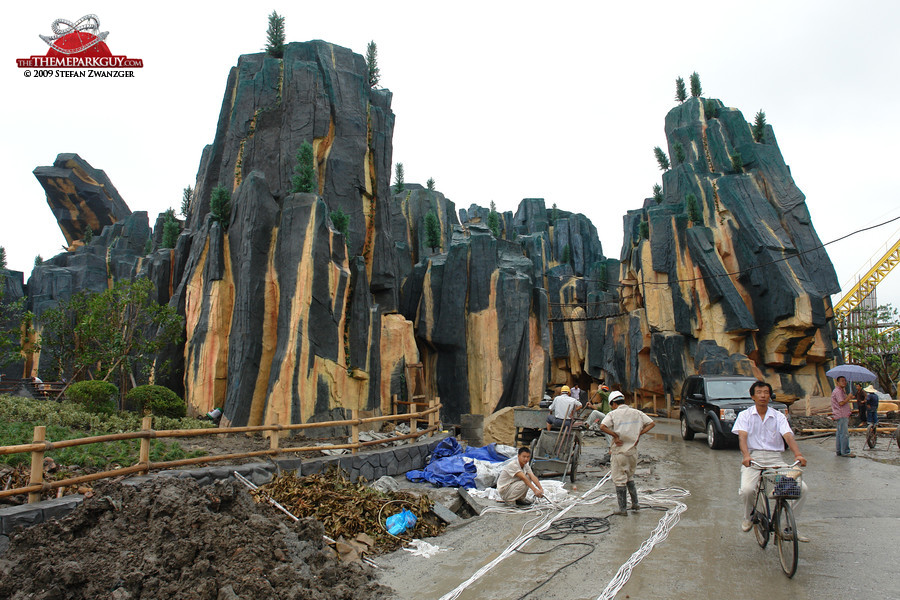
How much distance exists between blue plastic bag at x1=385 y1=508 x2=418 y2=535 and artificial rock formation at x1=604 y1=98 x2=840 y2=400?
24343 millimetres

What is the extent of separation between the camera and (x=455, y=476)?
10094 millimetres

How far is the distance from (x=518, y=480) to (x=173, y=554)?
4806 mm

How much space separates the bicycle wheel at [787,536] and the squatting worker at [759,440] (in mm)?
511

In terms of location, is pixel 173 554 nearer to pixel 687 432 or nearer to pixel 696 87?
pixel 687 432

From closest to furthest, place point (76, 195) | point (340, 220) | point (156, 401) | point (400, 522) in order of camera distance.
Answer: point (400, 522) < point (156, 401) < point (340, 220) < point (76, 195)

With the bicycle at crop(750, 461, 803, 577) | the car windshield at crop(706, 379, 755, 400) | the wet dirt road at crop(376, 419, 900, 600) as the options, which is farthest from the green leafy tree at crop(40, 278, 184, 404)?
the bicycle at crop(750, 461, 803, 577)

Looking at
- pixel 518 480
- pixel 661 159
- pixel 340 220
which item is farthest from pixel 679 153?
pixel 518 480

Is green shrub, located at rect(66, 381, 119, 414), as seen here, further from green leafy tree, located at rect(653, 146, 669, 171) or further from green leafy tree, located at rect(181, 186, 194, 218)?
green leafy tree, located at rect(653, 146, 669, 171)

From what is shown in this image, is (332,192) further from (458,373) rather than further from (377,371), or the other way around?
(458,373)

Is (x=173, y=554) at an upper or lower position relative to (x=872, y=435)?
upper

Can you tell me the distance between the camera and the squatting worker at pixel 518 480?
8.10 meters

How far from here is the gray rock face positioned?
145ft

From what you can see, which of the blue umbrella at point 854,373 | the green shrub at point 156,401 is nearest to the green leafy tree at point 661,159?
the blue umbrella at point 854,373

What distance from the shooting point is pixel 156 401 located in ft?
49.1
